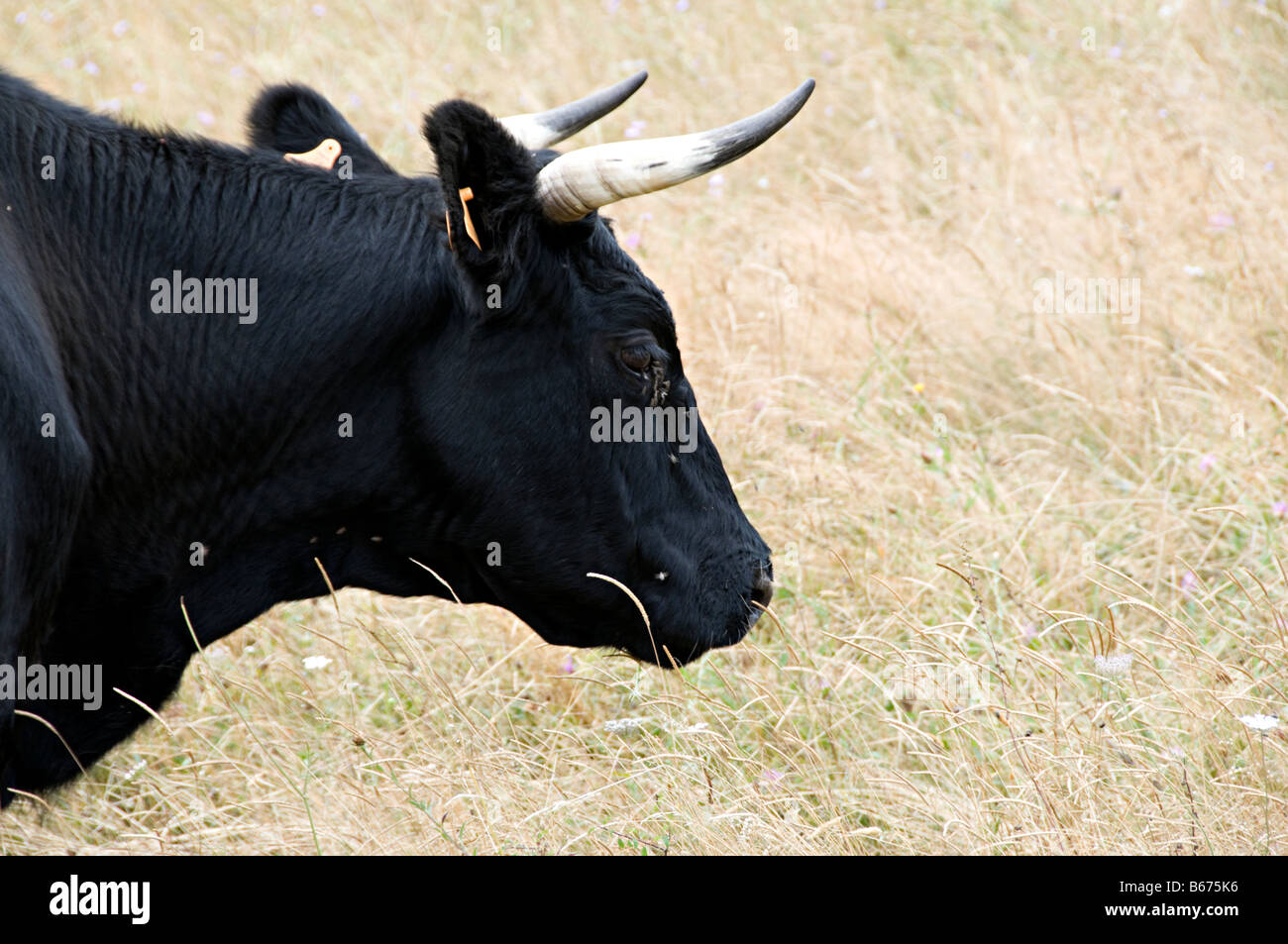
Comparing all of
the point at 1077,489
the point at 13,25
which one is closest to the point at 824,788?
the point at 1077,489

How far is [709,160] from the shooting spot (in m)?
2.79

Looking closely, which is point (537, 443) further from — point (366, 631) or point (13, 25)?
point (13, 25)

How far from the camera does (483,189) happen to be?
9.10ft

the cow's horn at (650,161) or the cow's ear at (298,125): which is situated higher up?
the cow's ear at (298,125)

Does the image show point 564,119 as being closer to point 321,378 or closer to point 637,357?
point 637,357

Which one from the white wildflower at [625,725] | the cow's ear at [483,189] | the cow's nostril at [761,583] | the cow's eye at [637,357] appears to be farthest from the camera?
the white wildflower at [625,725]

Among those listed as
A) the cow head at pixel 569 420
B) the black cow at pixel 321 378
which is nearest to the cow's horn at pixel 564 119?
the cow head at pixel 569 420

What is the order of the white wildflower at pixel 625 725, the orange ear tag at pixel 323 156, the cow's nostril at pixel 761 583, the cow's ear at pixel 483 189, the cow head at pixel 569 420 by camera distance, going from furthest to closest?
the white wildflower at pixel 625 725 < the cow's nostril at pixel 761 583 < the orange ear tag at pixel 323 156 < the cow head at pixel 569 420 < the cow's ear at pixel 483 189

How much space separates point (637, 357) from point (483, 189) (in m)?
0.50

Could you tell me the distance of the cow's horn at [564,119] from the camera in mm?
3410

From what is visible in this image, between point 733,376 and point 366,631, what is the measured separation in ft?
6.31

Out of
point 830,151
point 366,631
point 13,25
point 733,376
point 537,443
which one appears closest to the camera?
point 537,443

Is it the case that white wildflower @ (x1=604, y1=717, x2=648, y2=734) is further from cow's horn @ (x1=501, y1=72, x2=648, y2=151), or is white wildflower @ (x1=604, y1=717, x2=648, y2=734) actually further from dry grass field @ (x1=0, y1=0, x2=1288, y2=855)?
cow's horn @ (x1=501, y1=72, x2=648, y2=151)

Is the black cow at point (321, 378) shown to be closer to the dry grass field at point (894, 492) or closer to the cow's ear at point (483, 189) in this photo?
the cow's ear at point (483, 189)
